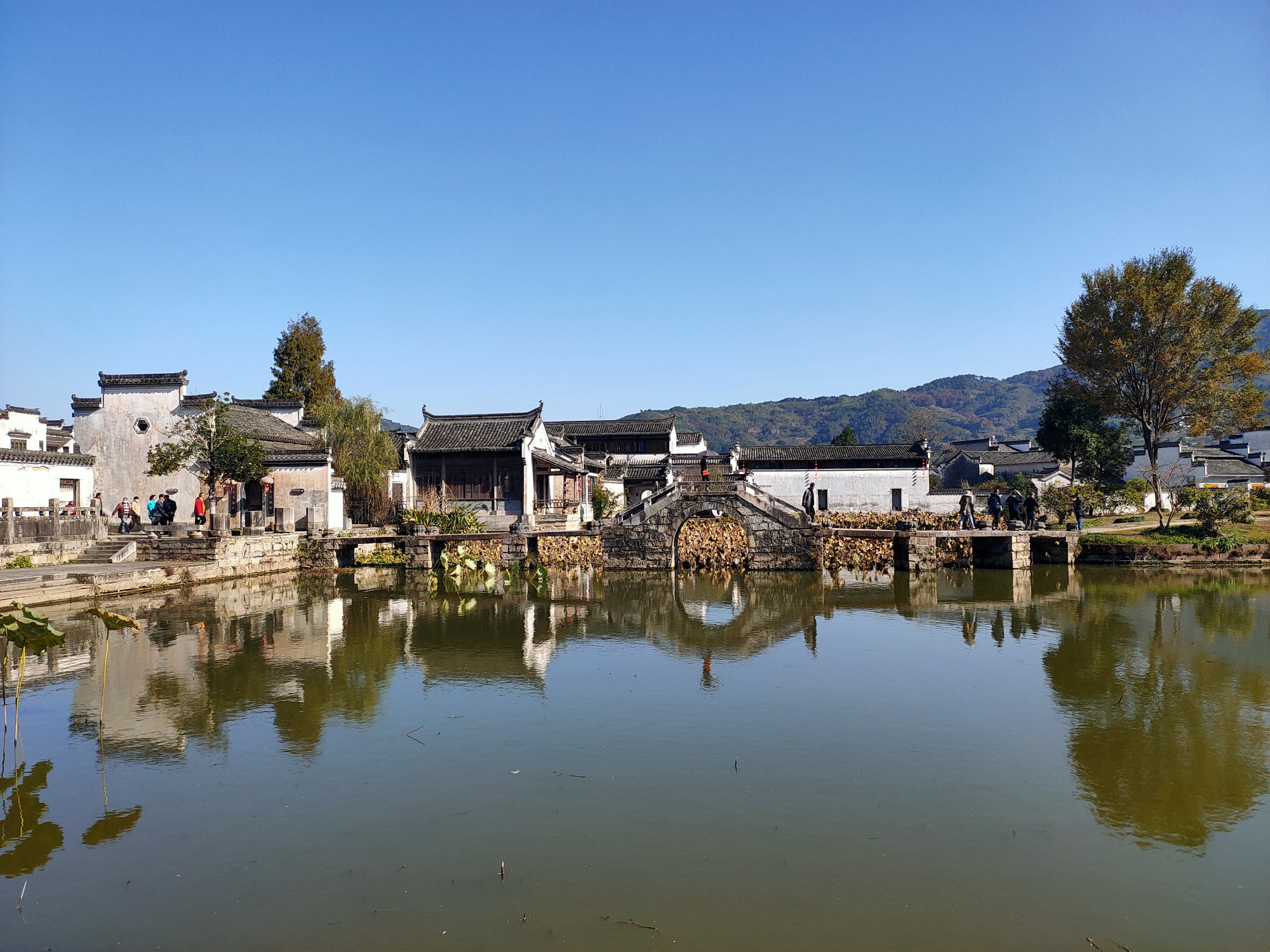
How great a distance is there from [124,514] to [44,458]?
3416mm

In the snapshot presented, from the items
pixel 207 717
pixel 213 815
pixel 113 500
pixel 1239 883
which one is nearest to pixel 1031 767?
pixel 1239 883

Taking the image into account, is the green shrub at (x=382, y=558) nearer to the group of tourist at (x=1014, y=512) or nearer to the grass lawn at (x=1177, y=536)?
the group of tourist at (x=1014, y=512)

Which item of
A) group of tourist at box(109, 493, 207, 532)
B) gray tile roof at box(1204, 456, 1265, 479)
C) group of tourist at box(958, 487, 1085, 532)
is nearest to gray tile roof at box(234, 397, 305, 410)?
group of tourist at box(109, 493, 207, 532)

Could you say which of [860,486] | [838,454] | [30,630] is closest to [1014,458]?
[838,454]

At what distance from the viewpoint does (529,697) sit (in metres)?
12.9

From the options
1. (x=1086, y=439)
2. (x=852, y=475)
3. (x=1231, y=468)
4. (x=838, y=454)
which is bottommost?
(x=852, y=475)

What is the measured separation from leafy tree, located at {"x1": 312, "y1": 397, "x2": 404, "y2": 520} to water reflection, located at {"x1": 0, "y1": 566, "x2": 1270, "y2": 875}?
27.1 ft

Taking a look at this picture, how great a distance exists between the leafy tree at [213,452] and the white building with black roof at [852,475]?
23178 mm

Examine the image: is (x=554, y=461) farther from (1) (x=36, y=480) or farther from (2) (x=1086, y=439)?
(2) (x=1086, y=439)

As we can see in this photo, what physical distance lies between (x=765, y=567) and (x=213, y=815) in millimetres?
22958

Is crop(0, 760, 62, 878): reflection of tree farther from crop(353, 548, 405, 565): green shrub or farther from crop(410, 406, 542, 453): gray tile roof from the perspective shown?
crop(410, 406, 542, 453): gray tile roof

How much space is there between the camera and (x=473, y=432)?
39.5 m

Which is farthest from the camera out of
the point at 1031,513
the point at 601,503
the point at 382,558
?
the point at 601,503

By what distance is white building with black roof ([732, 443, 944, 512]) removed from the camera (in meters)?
42.5
